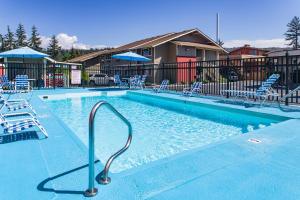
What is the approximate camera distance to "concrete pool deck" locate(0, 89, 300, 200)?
2516 mm

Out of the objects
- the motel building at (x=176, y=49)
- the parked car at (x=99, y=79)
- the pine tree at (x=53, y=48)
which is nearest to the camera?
the parked car at (x=99, y=79)

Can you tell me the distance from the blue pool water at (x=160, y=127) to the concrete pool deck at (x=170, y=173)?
107cm

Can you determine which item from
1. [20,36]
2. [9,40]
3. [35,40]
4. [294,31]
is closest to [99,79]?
[35,40]

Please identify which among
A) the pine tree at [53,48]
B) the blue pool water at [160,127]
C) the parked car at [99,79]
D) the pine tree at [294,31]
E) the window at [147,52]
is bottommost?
the blue pool water at [160,127]

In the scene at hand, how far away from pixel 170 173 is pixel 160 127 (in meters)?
4.25

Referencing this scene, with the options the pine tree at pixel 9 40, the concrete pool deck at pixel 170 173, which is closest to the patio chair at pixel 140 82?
the concrete pool deck at pixel 170 173

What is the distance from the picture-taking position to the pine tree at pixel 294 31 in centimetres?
5584

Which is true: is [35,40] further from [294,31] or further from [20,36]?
[294,31]

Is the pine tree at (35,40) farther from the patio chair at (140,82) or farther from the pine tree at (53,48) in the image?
the patio chair at (140,82)

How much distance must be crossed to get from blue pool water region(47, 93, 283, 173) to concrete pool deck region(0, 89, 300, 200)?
107cm

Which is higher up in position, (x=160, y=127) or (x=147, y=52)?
(x=147, y=52)

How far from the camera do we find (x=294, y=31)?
56.3 meters

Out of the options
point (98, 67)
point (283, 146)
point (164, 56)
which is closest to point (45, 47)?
point (98, 67)

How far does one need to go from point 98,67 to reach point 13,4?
667 inches
